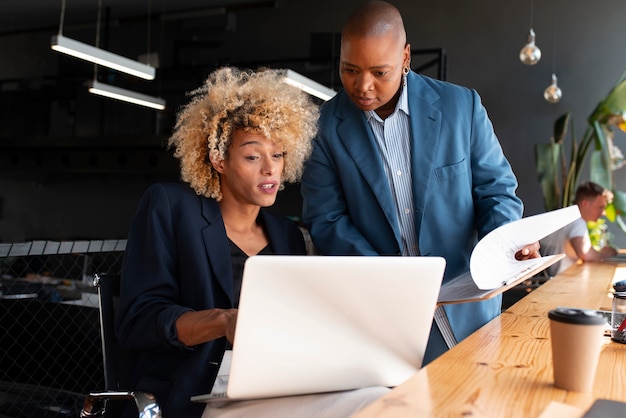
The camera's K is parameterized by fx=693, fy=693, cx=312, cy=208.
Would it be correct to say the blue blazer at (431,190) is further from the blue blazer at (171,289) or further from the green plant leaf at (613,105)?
the green plant leaf at (613,105)

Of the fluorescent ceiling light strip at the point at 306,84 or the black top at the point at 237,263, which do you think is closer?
the black top at the point at 237,263

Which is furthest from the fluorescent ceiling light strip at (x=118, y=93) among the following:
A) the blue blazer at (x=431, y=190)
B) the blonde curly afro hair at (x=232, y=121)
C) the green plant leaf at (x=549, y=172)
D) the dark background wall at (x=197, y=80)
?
the blue blazer at (x=431, y=190)

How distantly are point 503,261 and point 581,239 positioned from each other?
3865mm

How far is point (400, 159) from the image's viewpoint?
1963mm

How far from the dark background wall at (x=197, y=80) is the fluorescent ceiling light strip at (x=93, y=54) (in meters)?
2.78

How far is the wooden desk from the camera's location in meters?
0.95

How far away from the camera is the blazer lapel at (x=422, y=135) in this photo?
6.20ft

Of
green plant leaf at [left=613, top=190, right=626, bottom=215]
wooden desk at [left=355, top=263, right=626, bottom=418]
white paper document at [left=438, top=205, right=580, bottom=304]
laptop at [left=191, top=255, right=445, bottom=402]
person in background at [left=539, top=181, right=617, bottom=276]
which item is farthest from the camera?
green plant leaf at [left=613, top=190, right=626, bottom=215]

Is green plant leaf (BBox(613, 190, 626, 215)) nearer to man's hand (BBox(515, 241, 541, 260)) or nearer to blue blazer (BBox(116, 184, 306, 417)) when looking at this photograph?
man's hand (BBox(515, 241, 541, 260))

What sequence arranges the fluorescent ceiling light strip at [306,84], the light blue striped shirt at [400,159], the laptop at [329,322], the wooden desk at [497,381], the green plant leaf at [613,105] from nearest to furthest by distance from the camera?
the wooden desk at [497,381] < the laptop at [329,322] < the light blue striped shirt at [400,159] < the fluorescent ceiling light strip at [306,84] < the green plant leaf at [613,105]

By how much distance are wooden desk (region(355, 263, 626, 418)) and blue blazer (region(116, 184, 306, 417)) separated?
594mm

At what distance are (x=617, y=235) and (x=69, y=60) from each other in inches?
366

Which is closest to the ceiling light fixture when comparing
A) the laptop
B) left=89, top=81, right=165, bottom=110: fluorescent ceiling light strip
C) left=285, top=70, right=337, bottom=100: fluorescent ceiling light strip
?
left=89, top=81, right=165, bottom=110: fluorescent ceiling light strip

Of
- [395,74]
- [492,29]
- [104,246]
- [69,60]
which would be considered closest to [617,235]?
[492,29]
